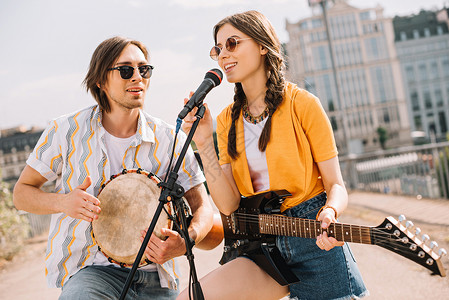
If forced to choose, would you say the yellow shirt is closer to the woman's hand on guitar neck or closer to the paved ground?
the woman's hand on guitar neck

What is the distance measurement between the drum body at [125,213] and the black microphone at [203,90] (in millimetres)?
761

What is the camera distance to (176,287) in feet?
9.45

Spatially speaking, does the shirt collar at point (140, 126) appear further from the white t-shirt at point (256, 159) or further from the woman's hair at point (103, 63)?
the white t-shirt at point (256, 159)

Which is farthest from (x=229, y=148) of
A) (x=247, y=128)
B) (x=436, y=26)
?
(x=436, y=26)

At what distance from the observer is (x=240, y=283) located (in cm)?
231

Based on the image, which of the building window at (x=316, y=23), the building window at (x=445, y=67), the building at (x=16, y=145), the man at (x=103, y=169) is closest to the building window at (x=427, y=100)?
the building window at (x=445, y=67)

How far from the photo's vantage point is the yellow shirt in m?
2.35

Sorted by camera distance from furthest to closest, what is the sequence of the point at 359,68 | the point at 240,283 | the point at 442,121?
the point at 359,68 < the point at 442,121 < the point at 240,283

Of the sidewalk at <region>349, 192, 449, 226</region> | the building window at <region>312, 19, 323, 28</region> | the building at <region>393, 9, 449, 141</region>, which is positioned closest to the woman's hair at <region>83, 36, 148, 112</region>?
the sidewalk at <region>349, 192, 449, 226</region>

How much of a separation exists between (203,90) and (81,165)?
112cm

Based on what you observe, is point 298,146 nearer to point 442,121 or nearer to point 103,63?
point 103,63

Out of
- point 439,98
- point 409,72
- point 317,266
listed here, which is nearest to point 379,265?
point 317,266

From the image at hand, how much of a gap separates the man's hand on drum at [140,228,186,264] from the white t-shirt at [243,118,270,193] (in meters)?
0.54

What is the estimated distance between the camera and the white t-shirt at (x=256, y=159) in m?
2.49
